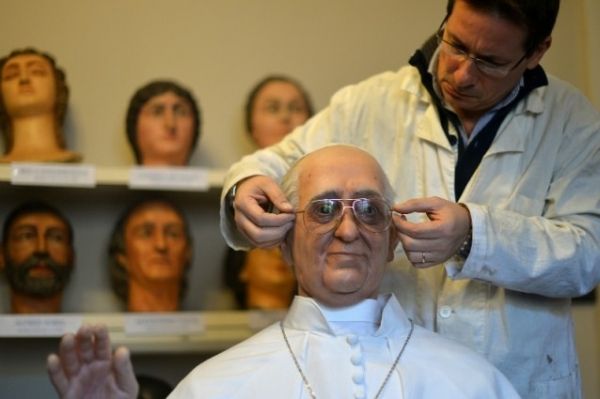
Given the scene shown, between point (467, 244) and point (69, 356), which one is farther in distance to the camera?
point (467, 244)

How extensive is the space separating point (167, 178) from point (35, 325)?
0.54 metres

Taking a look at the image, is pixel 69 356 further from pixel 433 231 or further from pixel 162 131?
pixel 162 131

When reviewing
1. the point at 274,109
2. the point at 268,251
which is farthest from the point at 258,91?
the point at 268,251

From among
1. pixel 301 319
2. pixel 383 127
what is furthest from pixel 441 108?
pixel 301 319

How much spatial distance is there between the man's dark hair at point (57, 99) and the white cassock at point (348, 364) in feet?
4.02

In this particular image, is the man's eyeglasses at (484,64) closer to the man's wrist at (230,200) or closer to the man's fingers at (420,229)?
the man's fingers at (420,229)

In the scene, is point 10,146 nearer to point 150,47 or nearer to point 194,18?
point 150,47

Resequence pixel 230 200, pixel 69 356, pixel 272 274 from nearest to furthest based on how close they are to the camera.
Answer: pixel 69 356, pixel 230 200, pixel 272 274

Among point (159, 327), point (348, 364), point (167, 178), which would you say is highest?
point (167, 178)

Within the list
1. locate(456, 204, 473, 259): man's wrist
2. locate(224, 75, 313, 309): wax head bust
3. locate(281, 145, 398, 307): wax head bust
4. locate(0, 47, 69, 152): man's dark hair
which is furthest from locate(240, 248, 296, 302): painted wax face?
locate(456, 204, 473, 259): man's wrist

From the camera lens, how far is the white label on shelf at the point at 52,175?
2.35 metres

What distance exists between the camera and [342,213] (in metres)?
1.57

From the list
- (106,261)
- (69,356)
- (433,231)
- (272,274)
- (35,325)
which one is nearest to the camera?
(69,356)

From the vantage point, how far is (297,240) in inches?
63.7
